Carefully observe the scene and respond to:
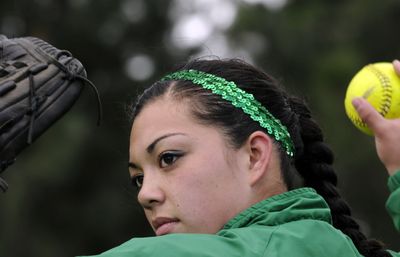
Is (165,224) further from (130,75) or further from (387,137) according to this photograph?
(130,75)

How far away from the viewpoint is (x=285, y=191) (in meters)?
3.12

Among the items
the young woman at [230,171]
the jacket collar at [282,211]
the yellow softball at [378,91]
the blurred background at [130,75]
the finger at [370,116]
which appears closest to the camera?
the young woman at [230,171]

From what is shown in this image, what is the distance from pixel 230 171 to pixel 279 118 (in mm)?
375

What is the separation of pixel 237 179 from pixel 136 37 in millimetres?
11105

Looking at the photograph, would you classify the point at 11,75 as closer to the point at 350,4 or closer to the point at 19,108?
the point at 19,108

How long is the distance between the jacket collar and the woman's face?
93mm

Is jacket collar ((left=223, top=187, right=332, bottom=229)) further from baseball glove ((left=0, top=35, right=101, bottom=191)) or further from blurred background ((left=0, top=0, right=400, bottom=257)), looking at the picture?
blurred background ((left=0, top=0, right=400, bottom=257))

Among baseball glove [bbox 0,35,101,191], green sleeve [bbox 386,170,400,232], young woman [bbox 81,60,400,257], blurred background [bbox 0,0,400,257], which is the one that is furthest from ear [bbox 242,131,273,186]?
blurred background [bbox 0,0,400,257]

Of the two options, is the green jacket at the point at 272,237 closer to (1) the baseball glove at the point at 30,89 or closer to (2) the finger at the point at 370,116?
(2) the finger at the point at 370,116

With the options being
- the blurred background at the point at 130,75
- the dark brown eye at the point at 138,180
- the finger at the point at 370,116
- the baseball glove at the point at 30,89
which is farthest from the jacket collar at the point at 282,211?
the blurred background at the point at 130,75

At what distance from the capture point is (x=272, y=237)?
8.64 ft

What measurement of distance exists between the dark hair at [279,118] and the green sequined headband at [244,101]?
0.02 meters

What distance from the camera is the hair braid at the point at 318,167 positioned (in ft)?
11.1

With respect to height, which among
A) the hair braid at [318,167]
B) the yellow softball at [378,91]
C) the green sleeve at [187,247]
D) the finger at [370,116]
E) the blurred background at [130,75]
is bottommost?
the blurred background at [130,75]
